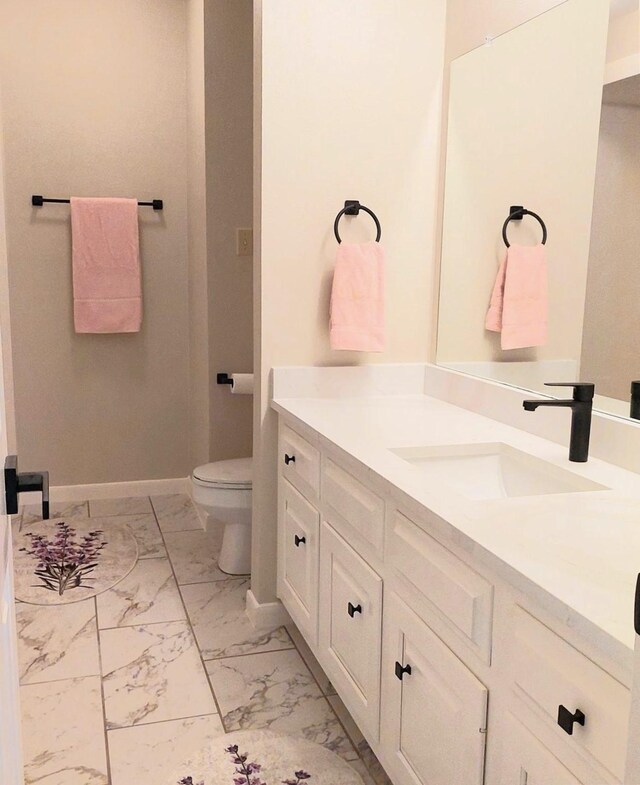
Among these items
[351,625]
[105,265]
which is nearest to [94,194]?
[105,265]

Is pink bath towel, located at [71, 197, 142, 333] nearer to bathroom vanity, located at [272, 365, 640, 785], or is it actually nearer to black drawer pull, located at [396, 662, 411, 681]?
bathroom vanity, located at [272, 365, 640, 785]

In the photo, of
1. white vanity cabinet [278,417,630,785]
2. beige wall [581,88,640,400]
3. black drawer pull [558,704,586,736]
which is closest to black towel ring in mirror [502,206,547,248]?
beige wall [581,88,640,400]

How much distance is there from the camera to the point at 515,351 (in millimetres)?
2219

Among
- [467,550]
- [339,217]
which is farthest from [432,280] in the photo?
[467,550]

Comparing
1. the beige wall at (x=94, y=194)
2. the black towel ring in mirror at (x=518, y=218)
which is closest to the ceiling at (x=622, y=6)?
the black towel ring in mirror at (x=518, y=218)

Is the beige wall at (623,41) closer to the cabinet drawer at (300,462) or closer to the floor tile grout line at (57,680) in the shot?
the cabinet drawer at (300,462)

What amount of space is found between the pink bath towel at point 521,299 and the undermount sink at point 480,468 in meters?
0.37

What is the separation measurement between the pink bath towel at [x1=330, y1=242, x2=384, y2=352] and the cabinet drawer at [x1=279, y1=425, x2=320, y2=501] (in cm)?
33

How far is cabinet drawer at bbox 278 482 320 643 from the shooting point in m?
2.19

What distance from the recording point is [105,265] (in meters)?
3.75

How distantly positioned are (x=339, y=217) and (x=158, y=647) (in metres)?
1.51

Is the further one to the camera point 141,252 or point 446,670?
point 141,252

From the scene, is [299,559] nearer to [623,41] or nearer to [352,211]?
[352,211]

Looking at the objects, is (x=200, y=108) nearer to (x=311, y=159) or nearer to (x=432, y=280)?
(x=311, y=159)
